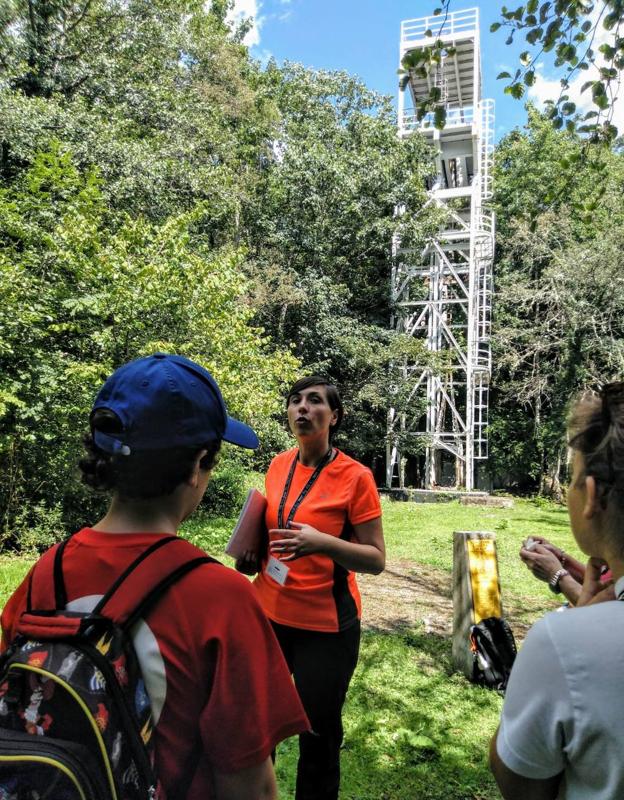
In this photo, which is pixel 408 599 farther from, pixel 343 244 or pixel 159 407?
pixel 343 244

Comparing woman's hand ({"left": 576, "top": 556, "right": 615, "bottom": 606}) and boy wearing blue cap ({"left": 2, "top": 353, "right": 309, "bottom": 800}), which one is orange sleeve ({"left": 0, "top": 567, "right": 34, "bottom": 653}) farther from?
woman's hand ({"left": 576, "top": 556, "right": 615, "bottom": 606})

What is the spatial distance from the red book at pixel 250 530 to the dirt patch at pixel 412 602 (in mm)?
4121

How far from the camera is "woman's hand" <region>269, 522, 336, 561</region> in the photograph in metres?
2.46

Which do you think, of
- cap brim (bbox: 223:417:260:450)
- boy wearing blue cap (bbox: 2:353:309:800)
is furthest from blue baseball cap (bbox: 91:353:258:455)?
cap brim (bbox: 223:417:260:450)

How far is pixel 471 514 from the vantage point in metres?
17.5

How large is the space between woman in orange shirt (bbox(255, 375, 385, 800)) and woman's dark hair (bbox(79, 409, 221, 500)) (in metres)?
1.20

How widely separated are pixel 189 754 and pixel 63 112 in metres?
17.1

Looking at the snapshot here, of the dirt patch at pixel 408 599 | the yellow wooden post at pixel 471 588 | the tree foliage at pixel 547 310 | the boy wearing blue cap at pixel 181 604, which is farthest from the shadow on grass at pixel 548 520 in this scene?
the boy wearing blue cap at pixel 181 604

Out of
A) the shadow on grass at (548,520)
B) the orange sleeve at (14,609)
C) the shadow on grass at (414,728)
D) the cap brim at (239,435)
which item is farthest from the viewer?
the shadow on grass at (548,520)

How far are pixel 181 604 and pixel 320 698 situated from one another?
1627mm

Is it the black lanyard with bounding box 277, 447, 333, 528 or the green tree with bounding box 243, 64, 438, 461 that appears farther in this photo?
the green tree with bounding box 243, 64, 438, 461

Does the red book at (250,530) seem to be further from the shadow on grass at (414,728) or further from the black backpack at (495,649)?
the shadow on grass at (414,728)

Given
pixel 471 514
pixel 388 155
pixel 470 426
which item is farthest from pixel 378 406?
pixel 388 155

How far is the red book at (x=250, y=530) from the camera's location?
2.73m
